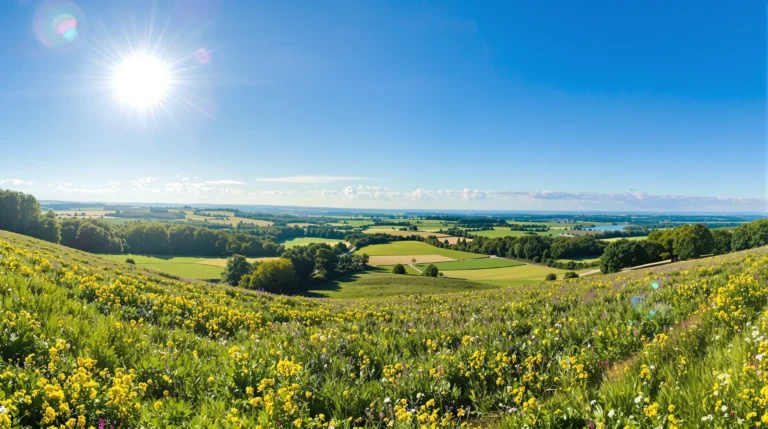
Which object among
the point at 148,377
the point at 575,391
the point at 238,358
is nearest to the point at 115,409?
the point at 148,377

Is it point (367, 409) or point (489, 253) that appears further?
point (489, 253)

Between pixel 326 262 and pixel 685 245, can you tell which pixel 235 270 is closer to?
pixel 326 262

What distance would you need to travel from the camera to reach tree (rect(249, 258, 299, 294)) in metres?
83.4

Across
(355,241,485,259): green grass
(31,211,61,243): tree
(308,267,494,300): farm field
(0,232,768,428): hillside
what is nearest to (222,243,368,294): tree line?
(308,267,494,300): farm field

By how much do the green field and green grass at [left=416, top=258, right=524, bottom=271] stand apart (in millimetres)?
4093

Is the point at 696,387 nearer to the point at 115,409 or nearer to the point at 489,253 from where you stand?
the point at 115,409

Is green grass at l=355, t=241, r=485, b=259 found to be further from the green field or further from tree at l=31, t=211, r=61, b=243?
tree at l=31, t=211, r=61, b=243

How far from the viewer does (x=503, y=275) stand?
93688mm

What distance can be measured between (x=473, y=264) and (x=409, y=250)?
3283 cm

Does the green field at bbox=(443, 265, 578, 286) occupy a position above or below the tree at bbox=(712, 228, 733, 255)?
below

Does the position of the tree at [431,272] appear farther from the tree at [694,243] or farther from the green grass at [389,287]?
the tree at [694,243]

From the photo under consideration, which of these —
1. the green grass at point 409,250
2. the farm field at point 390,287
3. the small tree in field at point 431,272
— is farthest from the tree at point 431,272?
the green grass at point 409,250

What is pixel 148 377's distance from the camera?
494cm

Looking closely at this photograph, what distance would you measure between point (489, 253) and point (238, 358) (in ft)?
474
